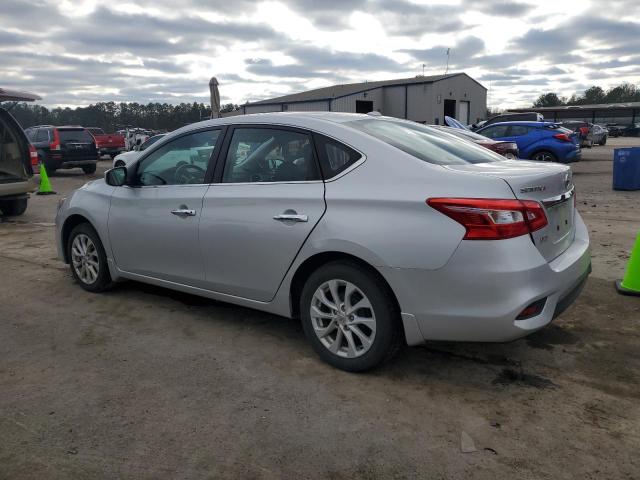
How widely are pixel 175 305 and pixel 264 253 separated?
5.19 ft

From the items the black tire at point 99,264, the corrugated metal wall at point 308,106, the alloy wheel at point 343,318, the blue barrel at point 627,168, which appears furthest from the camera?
the corrugated metal wall at point 308,106

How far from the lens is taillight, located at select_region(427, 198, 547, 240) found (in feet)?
9.16

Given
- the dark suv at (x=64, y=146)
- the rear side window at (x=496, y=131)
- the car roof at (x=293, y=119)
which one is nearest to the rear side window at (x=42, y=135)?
the dark suv at (x=64, y=146)

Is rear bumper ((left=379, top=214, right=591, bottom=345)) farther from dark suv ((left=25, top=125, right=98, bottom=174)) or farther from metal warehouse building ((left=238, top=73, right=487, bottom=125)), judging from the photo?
metal warehouse building ((left=238, top=73, right=487, bottom=125))

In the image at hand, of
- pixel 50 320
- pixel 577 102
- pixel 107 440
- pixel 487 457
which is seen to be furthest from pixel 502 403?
pixel 577 102

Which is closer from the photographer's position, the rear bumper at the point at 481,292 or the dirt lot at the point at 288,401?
the dirt lot at the point at 288,401

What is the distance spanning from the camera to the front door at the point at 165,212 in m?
4.06

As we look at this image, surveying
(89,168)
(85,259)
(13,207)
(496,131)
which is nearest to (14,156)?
(13,207)

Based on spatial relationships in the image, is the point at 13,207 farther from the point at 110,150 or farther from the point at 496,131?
the point at 110,150

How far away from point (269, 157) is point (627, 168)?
33.9 ft

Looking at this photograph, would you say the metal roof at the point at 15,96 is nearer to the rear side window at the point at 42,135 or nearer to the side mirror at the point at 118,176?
the side mirror at the point at 118,176

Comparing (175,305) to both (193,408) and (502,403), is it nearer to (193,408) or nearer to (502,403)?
(193,408)

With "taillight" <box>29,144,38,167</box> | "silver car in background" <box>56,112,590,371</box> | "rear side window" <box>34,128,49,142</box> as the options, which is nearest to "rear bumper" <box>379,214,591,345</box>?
"silver car in background" <box>56,112,590,371</box>

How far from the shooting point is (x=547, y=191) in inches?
121
